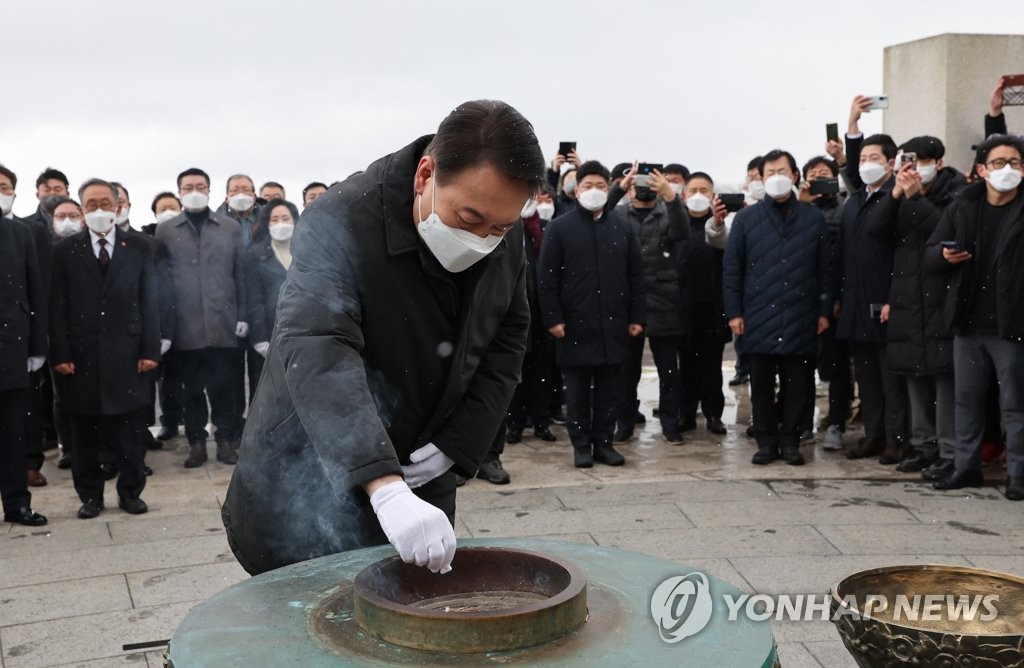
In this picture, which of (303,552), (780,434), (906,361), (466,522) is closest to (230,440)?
(466,522)

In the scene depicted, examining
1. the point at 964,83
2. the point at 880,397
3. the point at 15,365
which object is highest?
the point at 964,83

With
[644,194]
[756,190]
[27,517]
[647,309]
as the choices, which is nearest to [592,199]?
[644,194]

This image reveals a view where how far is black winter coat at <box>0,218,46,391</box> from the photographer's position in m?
6.48

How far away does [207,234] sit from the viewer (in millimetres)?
8602

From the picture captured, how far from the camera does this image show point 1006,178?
6625mm

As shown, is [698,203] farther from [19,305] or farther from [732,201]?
[19,305]

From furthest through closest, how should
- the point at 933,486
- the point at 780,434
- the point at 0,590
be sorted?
the point at 780,434
the point at 933,486
the point at 0,590

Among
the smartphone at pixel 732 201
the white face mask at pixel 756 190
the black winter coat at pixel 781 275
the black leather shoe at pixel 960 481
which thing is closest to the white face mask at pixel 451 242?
the black leather shoe at pixel 960 481

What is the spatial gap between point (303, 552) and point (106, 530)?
372 centimetres

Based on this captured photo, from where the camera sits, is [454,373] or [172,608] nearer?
[454,373]

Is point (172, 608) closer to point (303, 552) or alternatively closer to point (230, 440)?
point (303, 552)

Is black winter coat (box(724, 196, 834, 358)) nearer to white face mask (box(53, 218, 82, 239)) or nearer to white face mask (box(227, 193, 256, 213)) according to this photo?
white face mask (box(227, 193, 256, 213))

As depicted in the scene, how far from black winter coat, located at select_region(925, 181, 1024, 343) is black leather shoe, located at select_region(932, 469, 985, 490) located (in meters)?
0.93

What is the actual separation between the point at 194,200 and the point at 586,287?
3.23 meters
